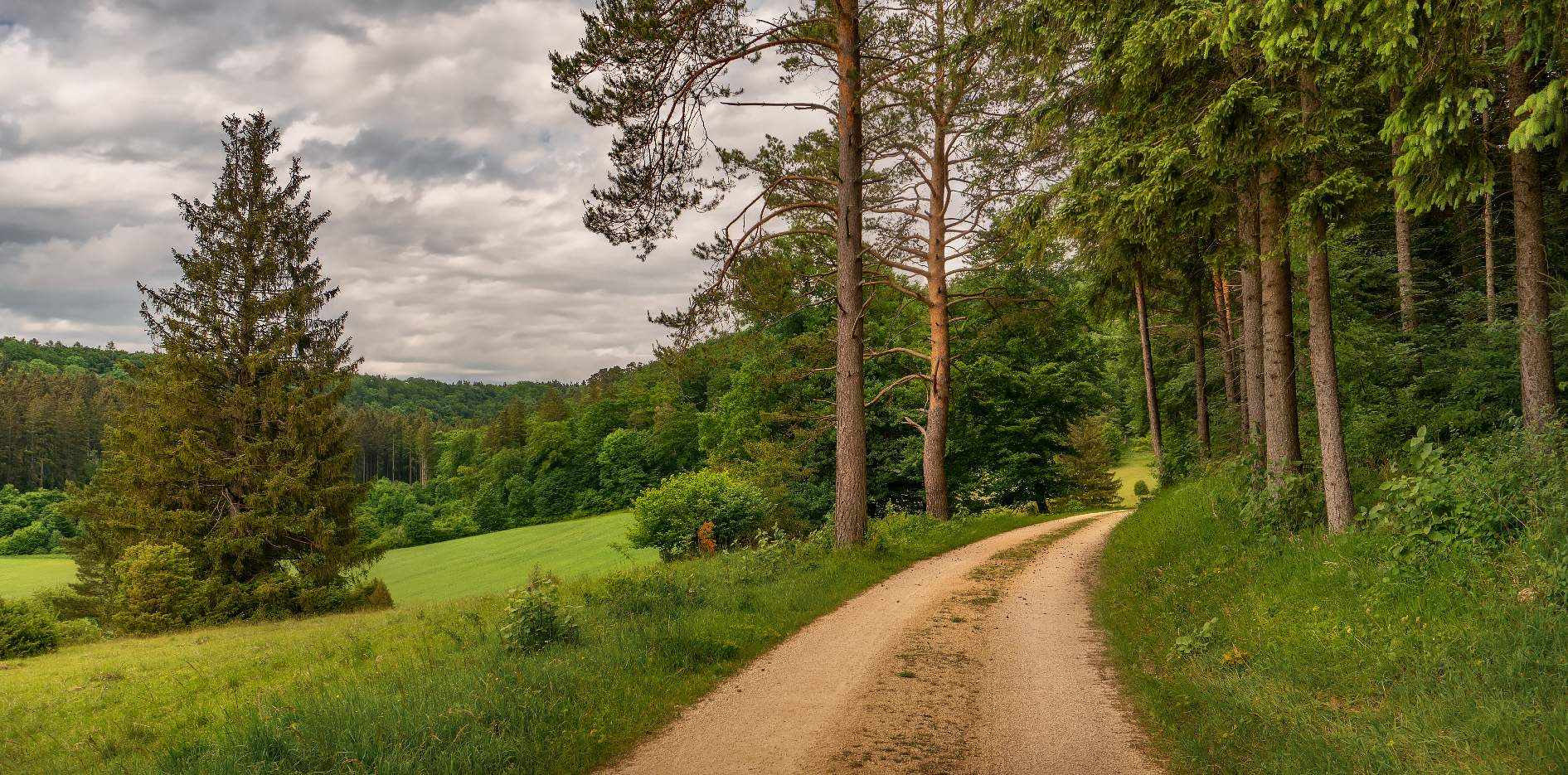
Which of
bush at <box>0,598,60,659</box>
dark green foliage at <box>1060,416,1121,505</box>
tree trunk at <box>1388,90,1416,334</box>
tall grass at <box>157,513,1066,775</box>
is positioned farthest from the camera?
dark green foliage at <box>1060,416,1121,505</box>

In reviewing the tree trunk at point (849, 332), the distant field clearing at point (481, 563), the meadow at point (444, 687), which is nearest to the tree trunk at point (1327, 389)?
the meadow at point (444, 687)

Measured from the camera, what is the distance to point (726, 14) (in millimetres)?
11164

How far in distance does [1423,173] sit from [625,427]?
76.4 m

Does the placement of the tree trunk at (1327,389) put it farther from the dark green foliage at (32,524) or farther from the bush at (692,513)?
the dark green foliage at (32,524)

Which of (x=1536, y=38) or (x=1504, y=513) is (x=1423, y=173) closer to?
(x=1536, y=38)

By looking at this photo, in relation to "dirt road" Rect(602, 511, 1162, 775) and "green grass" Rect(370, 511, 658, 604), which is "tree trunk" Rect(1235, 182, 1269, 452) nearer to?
"dirt road" Rect(602, 511, 1162, 775)

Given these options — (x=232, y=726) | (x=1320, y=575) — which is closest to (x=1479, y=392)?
(x=1320, y=575)

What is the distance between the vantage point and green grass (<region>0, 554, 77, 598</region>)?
125 ft

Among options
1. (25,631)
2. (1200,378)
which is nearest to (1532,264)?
(1200,378)

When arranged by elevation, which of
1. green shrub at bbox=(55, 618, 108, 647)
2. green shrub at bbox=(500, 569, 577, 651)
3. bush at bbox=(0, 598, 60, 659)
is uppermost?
green shrub at bbox=(500, 569, 577, 651)

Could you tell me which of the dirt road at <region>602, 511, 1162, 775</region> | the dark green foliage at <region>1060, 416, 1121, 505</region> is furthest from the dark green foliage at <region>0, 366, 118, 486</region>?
the dirt road at <region>602, 511, 1162, 775</region>

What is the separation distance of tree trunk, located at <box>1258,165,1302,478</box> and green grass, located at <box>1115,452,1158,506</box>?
3974cm

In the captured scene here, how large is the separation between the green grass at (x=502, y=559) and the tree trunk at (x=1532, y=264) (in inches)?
1087

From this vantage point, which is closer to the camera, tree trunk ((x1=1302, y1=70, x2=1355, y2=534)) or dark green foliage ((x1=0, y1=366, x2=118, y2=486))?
tree trunk ((x1=1302, y1=70, x2=1355, y2=534))
